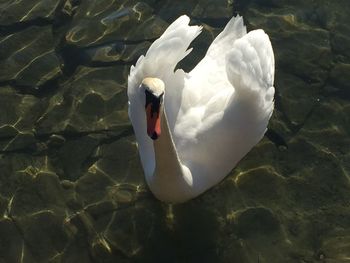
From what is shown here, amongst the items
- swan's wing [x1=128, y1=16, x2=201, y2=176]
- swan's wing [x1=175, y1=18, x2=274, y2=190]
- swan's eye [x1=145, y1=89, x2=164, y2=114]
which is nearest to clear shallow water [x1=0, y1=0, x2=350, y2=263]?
swan's wing [x1=175, y1=18, x2=274, y2=190]

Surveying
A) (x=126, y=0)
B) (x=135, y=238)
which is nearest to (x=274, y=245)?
(x=135, y=238)

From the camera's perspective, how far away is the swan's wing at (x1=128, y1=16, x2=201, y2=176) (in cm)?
497

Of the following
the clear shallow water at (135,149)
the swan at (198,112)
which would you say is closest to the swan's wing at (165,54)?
the swan at (198,112)

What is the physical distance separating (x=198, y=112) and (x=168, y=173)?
2.55ft

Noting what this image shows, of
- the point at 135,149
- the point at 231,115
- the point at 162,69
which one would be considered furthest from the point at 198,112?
the point at 135,149

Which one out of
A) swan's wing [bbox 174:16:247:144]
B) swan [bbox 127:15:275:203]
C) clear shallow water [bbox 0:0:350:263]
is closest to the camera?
swan [bbox 127:15:275:203]

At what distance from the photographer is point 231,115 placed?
17.9 feet

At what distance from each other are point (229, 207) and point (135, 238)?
3.41ft

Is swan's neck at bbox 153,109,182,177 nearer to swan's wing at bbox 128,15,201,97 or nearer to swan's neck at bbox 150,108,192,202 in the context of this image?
swan's neck at bbox 150,108,192,202

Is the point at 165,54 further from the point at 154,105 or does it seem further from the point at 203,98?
the point at 203,98

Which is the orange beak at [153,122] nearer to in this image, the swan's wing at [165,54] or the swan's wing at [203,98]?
the swan's wing at [165,54]

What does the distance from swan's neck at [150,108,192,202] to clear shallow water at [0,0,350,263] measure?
0.61 metres

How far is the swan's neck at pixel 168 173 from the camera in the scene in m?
4.91

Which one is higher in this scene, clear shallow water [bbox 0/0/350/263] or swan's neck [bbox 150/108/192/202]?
swan's neck [bbox 150/108/192/202]
